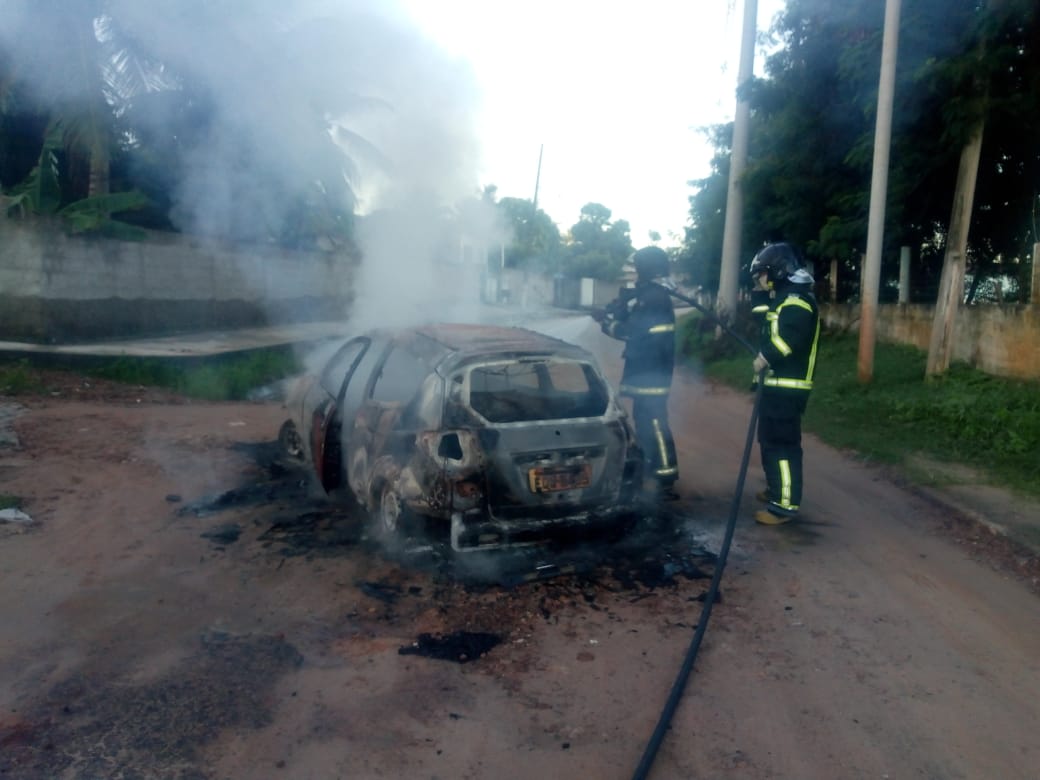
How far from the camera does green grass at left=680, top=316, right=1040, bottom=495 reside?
8156 mm

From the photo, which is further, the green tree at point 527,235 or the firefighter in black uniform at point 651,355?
the green tree at point 527,235

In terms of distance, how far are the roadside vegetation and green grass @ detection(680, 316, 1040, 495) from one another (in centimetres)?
736

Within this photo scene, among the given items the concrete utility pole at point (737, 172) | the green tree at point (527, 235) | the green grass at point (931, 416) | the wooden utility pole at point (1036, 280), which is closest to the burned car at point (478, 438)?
the green grass at point (931, 416)

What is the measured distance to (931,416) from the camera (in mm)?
9844

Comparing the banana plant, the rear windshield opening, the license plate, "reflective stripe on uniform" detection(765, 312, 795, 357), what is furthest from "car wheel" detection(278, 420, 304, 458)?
the banana plant

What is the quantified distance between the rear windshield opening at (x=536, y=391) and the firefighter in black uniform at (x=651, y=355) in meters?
0.90

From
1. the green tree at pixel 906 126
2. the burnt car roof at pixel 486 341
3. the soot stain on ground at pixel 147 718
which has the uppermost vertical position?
the green tree at pixel 906 126

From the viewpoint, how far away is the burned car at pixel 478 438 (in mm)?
4945

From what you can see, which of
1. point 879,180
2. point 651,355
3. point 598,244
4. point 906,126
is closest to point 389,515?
point 651,355

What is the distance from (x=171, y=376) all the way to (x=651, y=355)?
754cm

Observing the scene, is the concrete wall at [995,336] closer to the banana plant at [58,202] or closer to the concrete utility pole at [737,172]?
the concrete utility pole at [737,172]

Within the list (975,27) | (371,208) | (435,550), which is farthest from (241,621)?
(975,27)

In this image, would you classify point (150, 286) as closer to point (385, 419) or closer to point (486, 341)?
point (385, 419)

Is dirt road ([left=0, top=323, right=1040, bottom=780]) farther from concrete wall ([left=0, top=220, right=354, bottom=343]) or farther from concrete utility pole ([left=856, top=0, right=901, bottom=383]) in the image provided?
concrete wall ([left=0, top=220, right=354, bottom=343])
